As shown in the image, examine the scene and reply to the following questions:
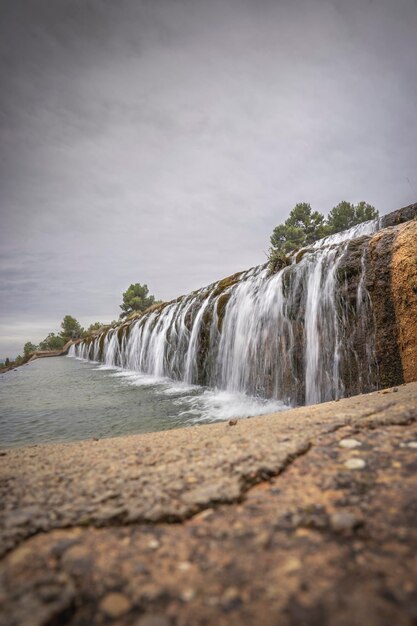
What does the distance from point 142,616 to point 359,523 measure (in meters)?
0.67

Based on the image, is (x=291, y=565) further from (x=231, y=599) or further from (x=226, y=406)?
(x=226, y=406)

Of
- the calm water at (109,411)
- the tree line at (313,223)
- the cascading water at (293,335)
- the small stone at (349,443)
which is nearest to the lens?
the small stone at (349,443)

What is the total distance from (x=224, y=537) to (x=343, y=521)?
15.3 inches

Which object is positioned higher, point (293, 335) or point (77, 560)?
point (293, 335)

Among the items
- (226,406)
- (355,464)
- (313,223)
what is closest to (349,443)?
(355,464)

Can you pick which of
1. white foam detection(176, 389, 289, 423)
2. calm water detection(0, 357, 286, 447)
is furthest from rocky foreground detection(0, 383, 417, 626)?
white foam detection(176, 389, 289, 423)

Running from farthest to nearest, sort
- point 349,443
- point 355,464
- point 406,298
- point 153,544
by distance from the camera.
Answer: point 406,298 → point 349,443 → point 355,464 → point 153,544

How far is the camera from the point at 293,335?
16.9ft

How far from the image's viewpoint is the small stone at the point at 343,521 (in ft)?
2.90

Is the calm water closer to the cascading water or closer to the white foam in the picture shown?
the white foam

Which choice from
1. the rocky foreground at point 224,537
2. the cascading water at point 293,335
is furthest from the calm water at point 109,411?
the rocky foreground at point 224,537

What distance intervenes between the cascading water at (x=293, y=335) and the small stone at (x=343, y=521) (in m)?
3.53

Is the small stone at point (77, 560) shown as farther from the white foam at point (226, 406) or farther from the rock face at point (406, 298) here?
the rock face at point (406, 298)

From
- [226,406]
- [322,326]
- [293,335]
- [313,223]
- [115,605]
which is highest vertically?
[313,223]
